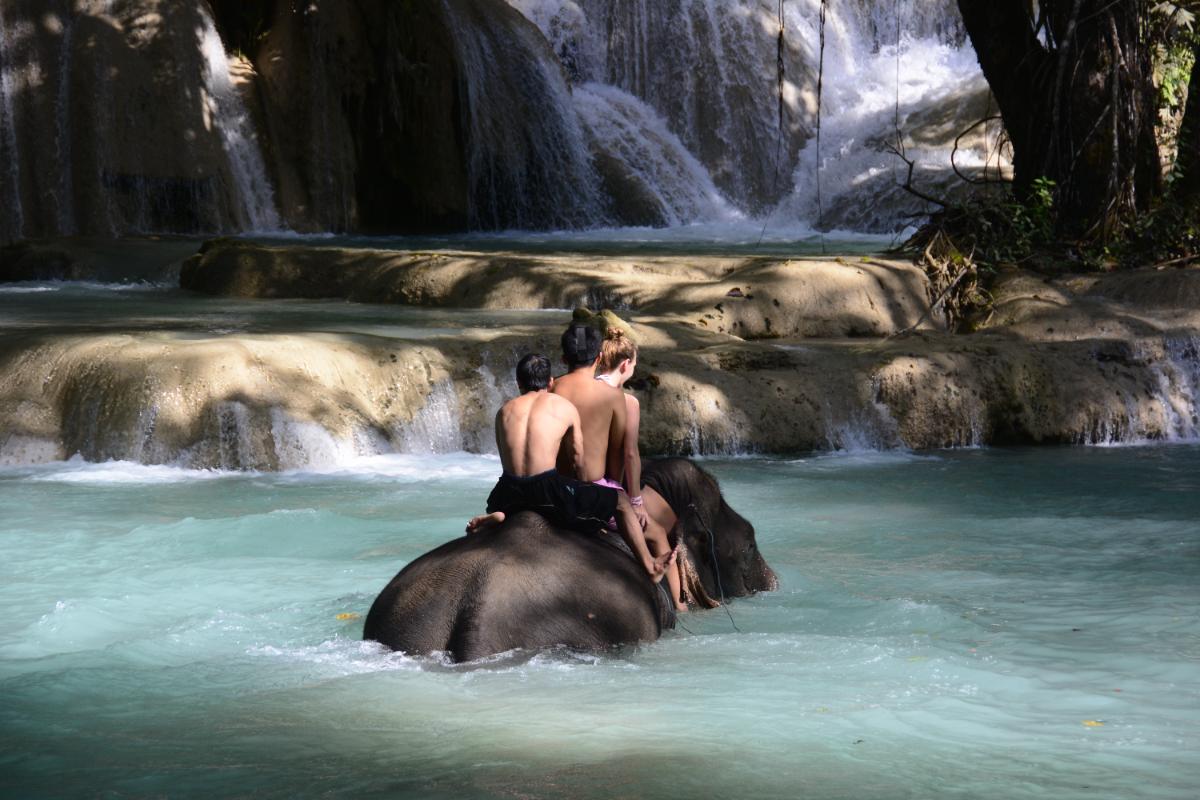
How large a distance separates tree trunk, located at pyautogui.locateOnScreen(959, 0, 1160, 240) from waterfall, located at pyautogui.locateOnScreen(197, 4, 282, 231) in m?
11.3

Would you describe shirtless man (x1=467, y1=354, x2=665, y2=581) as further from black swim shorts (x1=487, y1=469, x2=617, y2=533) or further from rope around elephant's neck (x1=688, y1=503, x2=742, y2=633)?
rope around elephant's neck (x1=688, y1=503, x2=742, y2=633)

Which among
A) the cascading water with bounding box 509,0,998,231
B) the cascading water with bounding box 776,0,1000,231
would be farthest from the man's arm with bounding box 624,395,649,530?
the cascading water with bounding box 509,0,998,231

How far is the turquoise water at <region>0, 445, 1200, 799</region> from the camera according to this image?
5016mm

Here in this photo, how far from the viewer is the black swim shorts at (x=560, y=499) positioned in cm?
634

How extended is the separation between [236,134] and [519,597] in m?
19.4

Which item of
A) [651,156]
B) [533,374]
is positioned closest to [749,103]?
[651,156]

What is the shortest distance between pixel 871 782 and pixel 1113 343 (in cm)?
928

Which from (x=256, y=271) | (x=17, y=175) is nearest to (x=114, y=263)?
(x=256, y=271)

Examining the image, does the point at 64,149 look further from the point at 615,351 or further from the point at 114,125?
the point at 615,351

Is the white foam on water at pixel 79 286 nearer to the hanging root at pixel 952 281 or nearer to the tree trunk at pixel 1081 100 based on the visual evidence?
the hanging root at pixel 952 281

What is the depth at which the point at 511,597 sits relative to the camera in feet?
19.3

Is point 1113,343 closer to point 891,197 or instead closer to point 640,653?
point 640,653

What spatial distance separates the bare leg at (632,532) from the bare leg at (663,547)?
0.46 feet

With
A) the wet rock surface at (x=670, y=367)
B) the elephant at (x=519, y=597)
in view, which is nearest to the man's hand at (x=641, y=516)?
the elephant at (x=519, y=597)
